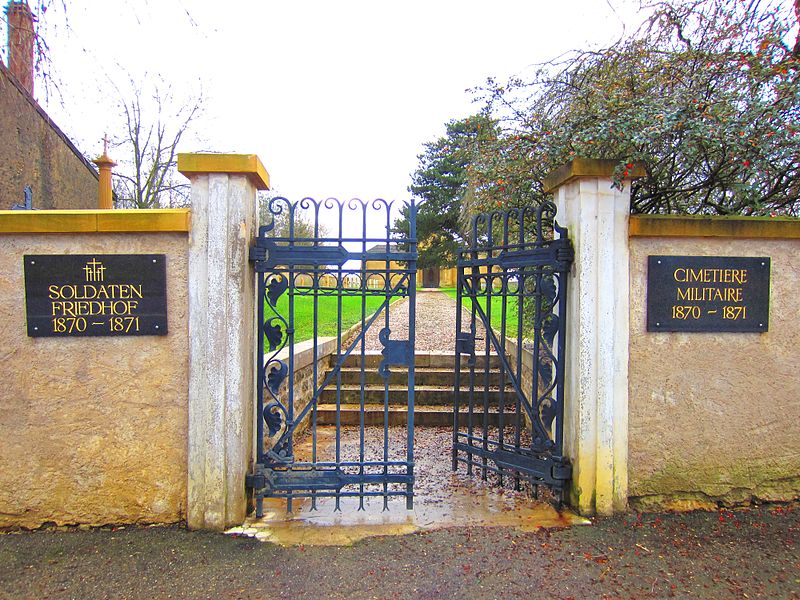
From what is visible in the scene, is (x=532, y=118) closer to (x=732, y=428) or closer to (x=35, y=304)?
(x=732, y=428)

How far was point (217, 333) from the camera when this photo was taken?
3.57m

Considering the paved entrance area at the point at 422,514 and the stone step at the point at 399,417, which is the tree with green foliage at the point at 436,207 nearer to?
the stone step at the point at 399,417

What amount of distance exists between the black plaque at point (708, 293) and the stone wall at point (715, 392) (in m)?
0.06

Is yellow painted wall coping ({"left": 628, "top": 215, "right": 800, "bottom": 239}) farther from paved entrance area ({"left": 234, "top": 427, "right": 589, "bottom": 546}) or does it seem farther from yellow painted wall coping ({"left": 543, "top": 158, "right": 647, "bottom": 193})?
paved entrance area ({"left": 234, "top": 427, "right": 589, "bottom": 546})

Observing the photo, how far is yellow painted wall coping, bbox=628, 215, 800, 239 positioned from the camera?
12.4 ft

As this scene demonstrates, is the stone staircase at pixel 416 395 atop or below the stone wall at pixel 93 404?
below

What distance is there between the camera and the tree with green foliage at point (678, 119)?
3631 mm

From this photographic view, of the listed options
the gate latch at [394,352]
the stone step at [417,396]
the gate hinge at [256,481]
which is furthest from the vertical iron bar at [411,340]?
the stone step at [417,396]

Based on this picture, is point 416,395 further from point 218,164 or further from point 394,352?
point 218,164

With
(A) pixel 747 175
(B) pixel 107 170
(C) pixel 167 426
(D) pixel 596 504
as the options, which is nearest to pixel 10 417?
(C) pixel 167 426

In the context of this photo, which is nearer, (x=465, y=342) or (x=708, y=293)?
(x=708, y=293)

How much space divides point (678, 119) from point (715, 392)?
6.60 feet

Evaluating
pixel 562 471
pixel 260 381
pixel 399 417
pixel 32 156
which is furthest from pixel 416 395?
pixel 32 156

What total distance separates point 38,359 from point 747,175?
17.9ft
